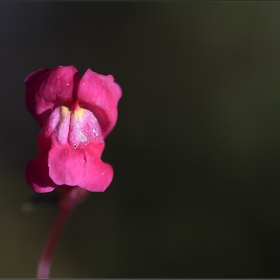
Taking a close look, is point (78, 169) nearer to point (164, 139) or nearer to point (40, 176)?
point (40, 176)

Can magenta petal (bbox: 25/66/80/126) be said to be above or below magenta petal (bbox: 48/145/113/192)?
above

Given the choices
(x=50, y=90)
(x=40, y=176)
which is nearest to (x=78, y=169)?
(x=40, y=176)

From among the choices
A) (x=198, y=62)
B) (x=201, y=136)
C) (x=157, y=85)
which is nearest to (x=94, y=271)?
(x=201, y=136)

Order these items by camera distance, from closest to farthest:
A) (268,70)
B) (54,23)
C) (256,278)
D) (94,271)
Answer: (256,278) → (94,271) → (268,70) → (54,23)

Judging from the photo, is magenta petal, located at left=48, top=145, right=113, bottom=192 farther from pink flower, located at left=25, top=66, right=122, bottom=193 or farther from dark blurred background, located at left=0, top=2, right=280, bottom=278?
dark blurred background, located at left=0, top=2, right=280, bottom=278

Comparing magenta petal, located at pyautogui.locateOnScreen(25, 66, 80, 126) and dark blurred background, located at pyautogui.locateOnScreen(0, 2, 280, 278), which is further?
dark blurred background, located at pyautogui.locateOnScreen(0, 2, 280, 278)

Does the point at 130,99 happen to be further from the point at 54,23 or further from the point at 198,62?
the point at 54,23

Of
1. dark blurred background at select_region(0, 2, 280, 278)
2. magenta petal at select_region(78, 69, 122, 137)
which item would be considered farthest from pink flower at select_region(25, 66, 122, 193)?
dark blurred background at select_region(0, 2, 280, 278)
